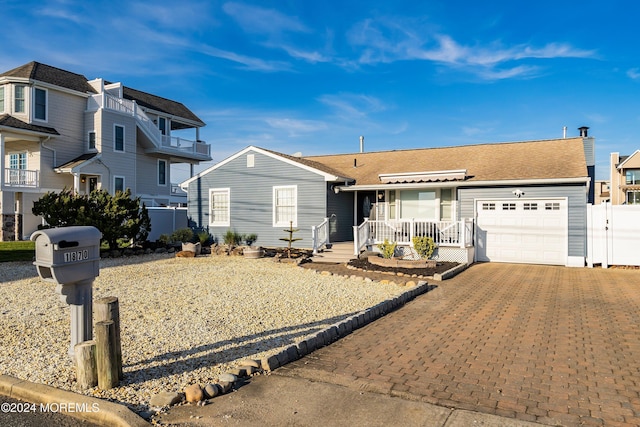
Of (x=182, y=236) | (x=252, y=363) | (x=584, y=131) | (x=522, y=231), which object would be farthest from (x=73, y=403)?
(x=584, y=131)

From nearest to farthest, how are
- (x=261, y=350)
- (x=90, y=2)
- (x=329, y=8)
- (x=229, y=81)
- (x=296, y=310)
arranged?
(x=261, y=350) < (x=296, y=310) < (x=90, y=2) < (x=329, y=8) < (x=229, y=81)

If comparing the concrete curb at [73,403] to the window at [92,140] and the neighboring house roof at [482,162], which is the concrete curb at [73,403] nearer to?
the neighboring house roof at [482,162]

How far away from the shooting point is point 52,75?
22.6 metres

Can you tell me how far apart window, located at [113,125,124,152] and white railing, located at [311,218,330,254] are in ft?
48.3

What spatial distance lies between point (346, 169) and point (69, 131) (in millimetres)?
15485

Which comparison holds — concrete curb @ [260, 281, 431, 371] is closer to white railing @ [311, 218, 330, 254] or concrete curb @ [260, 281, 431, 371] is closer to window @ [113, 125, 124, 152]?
white railing @ [311, 218, 330, 254]

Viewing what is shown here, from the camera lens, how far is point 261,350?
17.4 ft

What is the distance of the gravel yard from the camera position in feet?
14.9

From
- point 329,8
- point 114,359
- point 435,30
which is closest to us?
point 114,359

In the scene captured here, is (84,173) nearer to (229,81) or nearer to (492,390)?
(229,81)

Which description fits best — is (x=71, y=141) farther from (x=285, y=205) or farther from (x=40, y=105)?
(x=285, y=205)

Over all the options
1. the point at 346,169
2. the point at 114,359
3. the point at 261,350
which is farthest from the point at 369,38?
the point at 114,359

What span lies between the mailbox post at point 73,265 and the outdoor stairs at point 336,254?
10.5 m

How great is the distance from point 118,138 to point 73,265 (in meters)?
22.6
